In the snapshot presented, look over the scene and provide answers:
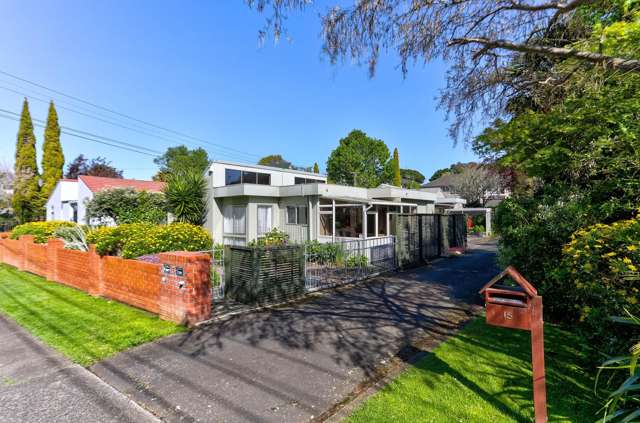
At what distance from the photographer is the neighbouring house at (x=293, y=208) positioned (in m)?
14.8

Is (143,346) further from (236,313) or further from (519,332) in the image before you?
(519,332)

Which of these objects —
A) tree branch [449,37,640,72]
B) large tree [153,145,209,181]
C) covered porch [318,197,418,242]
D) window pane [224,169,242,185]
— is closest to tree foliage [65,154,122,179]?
large tree [153,145,209,181]

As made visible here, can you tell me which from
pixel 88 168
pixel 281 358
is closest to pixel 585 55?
pixel 281 358

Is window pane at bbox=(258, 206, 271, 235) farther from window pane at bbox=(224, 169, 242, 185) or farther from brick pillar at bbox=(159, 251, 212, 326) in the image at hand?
brick pillar at bbox=(159, 251, 212, 326)

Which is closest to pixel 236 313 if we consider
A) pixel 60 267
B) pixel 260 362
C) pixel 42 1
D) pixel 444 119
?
pixel 260 362

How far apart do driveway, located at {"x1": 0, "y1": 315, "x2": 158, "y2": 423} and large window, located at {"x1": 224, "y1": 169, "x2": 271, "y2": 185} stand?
13713 millimetres

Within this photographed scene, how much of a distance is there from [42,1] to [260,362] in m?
13.0

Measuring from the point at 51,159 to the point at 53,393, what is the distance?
29594 mm

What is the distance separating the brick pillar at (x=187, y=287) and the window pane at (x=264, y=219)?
391 inches

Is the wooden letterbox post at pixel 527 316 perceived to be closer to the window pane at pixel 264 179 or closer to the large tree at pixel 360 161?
the window pane at pixel 264 179

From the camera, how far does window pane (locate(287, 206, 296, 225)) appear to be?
52.5 feet

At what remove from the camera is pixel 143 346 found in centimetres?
498

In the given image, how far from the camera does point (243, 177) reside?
18.3 metres

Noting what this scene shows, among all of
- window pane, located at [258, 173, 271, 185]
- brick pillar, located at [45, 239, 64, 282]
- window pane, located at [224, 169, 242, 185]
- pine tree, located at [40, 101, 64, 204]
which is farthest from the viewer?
pine tree, located at [40, 101, 64, 204]
